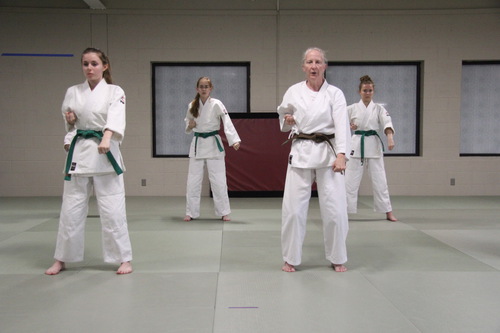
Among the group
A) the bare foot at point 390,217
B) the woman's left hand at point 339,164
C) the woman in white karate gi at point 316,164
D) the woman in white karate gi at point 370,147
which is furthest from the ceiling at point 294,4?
the woman's left hand at point 339,164

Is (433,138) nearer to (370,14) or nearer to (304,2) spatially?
(370,14)

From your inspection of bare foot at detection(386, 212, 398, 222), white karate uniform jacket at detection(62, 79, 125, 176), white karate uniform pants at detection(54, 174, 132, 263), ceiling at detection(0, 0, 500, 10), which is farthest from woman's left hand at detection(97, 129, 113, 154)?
ceiling at detection(0, 0, 500, 10)

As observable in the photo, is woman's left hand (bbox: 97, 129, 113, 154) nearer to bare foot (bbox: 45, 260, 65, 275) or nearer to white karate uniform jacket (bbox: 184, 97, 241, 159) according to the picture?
bare foot (bbox: 45, 260, 65, 275)

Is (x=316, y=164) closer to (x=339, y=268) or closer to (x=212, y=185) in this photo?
(x=339, y=268)

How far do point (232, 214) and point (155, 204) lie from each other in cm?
147

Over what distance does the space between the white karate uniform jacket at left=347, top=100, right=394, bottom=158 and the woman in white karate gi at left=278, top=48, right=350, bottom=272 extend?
2.15 meters

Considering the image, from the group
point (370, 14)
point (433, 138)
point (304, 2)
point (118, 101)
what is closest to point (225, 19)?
point (304, 2)

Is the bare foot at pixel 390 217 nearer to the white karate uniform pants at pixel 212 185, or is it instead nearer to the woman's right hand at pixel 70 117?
the white karate uniform pants at pixel 212 185

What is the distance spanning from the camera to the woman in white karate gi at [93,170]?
307cm

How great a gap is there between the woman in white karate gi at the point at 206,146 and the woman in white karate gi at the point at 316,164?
79.0 inches

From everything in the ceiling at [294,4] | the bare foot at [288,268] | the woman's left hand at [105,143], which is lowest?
the bare foot at [288,268]

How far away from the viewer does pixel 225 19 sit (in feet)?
25.1

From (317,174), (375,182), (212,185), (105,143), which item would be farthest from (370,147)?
(105,143)

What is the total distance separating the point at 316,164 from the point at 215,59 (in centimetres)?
499
